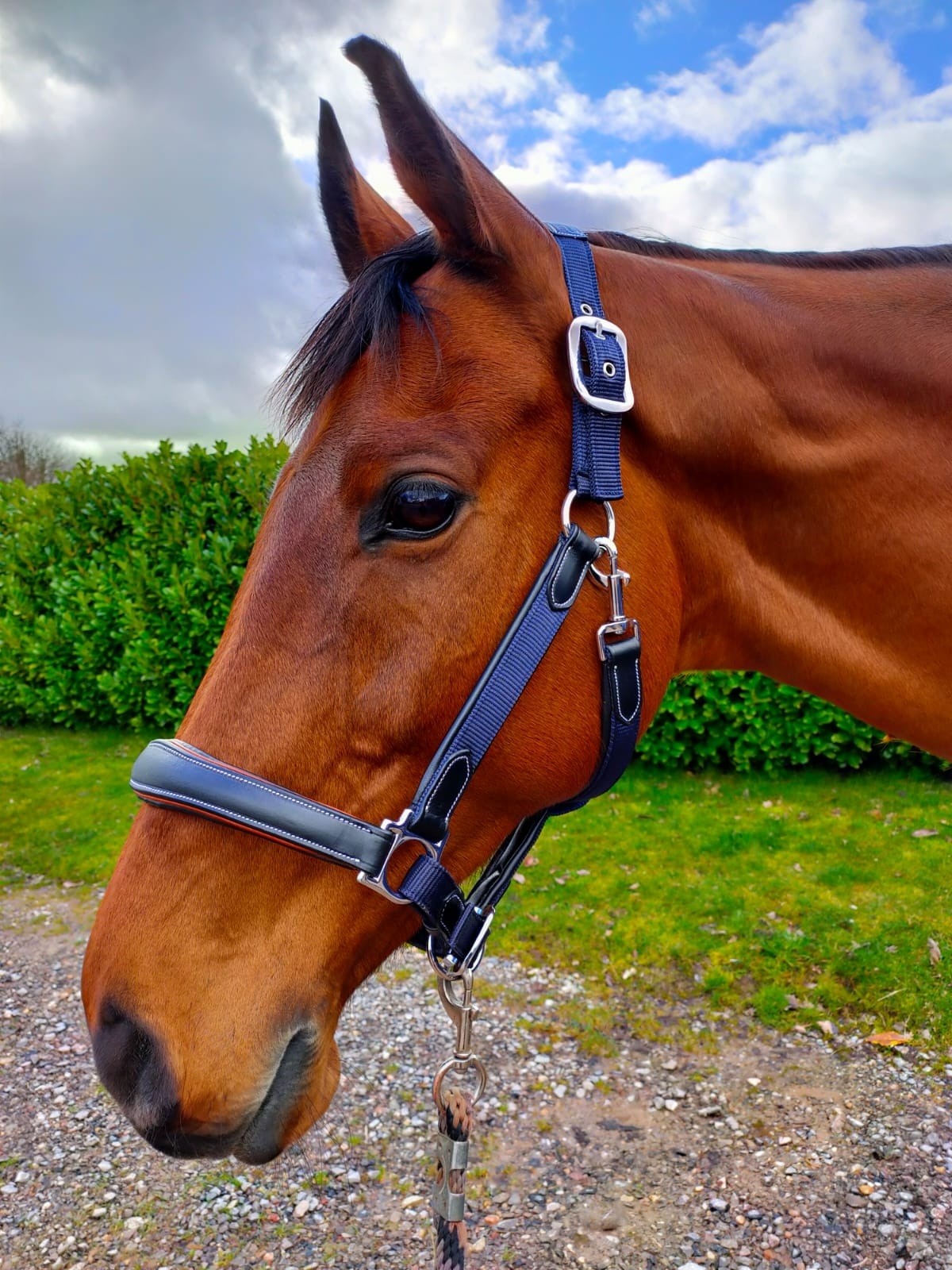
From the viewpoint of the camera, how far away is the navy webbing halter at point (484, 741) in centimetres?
144

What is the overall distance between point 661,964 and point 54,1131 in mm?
3231

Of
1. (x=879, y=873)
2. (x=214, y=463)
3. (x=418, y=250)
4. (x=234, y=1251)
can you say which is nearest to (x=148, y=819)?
(x=418, y=250)

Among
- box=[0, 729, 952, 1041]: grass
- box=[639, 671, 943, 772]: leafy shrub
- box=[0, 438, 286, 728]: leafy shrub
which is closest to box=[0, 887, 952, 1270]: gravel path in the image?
box=[0, 729, 952, 1041]: grass

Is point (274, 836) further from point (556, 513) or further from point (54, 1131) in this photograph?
point (54, 1131)

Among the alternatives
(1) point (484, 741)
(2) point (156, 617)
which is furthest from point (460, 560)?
(2) point (156, 617)

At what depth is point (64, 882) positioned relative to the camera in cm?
598

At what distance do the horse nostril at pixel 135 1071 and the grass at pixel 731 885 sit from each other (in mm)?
3163

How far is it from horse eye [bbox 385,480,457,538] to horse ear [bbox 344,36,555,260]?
0.52 m

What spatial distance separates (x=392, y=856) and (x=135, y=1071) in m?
0.59

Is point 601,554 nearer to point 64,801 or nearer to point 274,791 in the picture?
point 274,791

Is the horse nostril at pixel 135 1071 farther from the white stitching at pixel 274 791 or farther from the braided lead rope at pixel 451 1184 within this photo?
the braided lead rope at pixel 451 1184

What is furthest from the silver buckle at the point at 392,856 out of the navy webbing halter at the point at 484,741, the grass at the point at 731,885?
the grass at the point at 731,885

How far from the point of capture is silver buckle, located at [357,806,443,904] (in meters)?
Answer: 1.48

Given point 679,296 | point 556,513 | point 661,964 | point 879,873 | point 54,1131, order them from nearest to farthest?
point 556,513, point 679,296, point 54,1131, point 661,964, point 879,873
